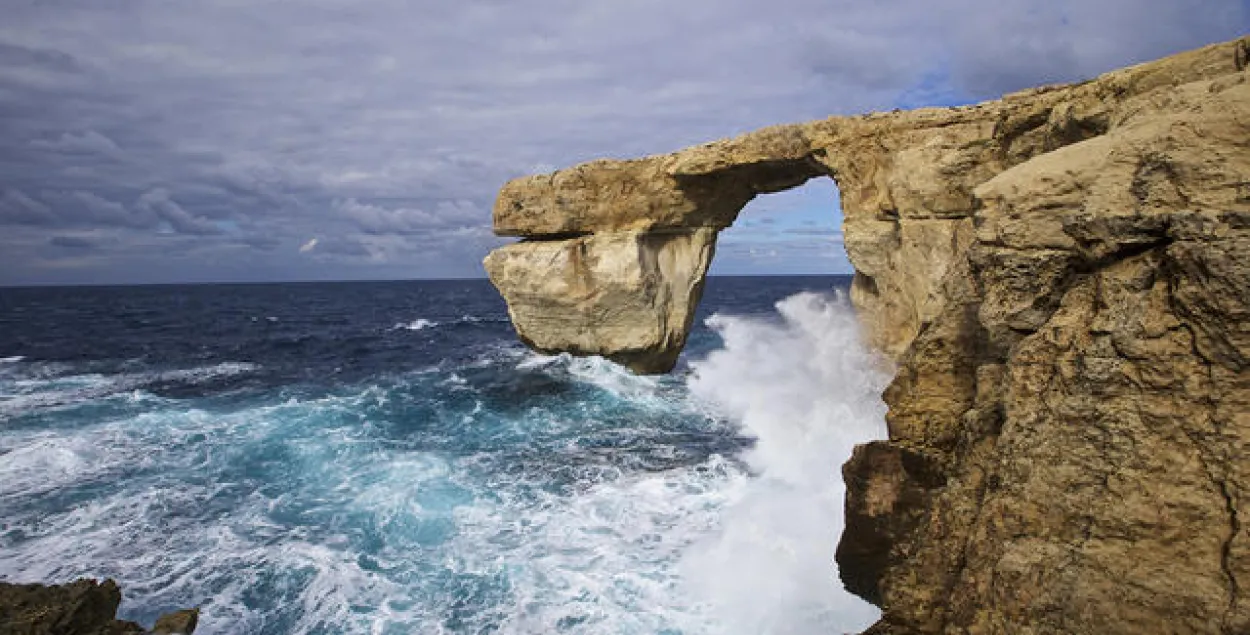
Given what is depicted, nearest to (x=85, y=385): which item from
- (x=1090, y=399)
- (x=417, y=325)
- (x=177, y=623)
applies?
(x=177, y=623)

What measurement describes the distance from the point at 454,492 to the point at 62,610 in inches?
219

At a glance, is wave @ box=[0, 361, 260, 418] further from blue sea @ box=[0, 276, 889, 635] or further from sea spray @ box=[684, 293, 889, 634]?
sea spray @ box=[684, 293, 889, 634]

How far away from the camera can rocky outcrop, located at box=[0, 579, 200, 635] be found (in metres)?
5.95

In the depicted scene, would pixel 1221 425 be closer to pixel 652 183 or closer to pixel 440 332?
pixel 652 183

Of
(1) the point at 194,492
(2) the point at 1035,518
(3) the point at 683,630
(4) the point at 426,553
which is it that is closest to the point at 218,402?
(1) the point at 194,492

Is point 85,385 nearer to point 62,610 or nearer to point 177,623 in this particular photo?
point 177,623

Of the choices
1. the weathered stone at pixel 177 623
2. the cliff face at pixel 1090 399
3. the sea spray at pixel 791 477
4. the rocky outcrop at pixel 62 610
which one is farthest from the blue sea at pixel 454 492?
the cliff face at pixel 1090 399

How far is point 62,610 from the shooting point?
616 cm

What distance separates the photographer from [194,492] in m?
11.2

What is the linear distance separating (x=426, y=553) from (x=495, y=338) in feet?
79.4

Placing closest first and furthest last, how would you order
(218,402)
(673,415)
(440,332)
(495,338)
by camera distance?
1. (673,415)
2. (218,402)
3. (495,338)
4. (440,332)

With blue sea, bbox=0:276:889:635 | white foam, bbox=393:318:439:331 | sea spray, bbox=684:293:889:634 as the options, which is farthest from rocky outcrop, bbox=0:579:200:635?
white foam, bbox=393:318:439:331

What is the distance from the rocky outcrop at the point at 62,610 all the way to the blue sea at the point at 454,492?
1196 mm

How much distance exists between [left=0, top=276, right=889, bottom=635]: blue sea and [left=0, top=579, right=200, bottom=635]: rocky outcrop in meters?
1.20
